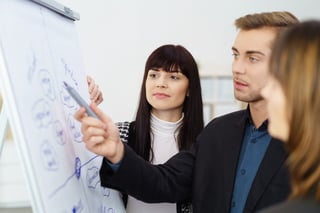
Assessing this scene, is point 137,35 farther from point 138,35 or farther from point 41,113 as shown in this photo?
point 41,113

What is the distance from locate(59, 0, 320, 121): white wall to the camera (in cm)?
285

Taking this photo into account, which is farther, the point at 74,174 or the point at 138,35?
the point at 138,35

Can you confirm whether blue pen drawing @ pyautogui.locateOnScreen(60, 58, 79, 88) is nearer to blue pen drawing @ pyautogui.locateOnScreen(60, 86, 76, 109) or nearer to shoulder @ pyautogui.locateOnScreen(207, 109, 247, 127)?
blue pen drawing @ pyautogui.locateOnScreen(60, 86, 76, 109)

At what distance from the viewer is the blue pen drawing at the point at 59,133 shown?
3.51ft

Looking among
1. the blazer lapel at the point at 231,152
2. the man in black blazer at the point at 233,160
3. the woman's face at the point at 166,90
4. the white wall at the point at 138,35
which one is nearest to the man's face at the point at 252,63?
the man in black blazer at the point at 233,160

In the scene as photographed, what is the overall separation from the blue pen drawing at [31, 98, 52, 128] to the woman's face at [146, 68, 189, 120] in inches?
29.5

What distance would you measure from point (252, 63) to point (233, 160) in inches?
12.8

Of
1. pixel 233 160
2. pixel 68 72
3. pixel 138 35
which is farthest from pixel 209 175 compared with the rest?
pixel 138 35

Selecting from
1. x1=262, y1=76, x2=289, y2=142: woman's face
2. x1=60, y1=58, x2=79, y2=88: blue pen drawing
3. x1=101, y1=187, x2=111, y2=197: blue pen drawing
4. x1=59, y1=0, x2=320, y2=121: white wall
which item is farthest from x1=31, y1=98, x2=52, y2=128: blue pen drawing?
x1=59, y1=0, x2=320, y2=121: white wall

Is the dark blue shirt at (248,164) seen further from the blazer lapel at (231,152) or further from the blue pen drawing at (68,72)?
the blue pen drawing at (68,72)

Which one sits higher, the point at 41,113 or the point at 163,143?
the point at 41,113

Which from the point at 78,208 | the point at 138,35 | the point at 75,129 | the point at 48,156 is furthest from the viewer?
the point at 138,35

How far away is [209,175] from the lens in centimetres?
132

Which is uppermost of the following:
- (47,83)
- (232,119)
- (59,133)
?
(47,83)
